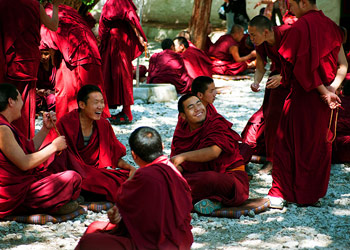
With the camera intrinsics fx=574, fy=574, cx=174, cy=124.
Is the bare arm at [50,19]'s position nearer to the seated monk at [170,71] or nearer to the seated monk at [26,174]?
the seated monk at [26,174]

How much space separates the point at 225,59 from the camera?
11.5 meters

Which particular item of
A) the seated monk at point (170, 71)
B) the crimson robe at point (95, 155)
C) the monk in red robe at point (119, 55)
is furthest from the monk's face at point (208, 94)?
the seated monk at point (170, 71)

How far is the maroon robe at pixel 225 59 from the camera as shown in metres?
11.4

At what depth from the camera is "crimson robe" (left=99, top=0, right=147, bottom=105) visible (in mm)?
7855

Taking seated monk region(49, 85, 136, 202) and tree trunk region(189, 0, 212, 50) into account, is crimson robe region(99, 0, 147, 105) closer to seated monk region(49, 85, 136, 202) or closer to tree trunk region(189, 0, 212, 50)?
seated monk region(49, 85, 136, 202)

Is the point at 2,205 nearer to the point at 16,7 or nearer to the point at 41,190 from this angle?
the point at 41,190

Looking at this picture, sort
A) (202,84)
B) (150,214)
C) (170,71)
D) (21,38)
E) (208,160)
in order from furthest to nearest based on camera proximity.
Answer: (170,71)
(21,38)
(202,84)
(208,160)
(150,214)

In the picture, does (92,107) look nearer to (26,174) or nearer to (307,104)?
(26,174)

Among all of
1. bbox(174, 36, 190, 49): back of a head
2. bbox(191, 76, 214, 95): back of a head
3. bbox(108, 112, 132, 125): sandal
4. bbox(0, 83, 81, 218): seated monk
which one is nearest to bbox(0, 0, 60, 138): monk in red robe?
bbox(0, 83, 81, 218): seated monk

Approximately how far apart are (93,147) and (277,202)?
1.62 m

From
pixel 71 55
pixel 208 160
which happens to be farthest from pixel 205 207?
pixel 71 55

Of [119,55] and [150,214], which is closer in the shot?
[150,214]

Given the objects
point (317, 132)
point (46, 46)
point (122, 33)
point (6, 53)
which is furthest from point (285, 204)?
point (122, 33)

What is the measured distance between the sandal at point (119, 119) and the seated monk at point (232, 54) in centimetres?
396
